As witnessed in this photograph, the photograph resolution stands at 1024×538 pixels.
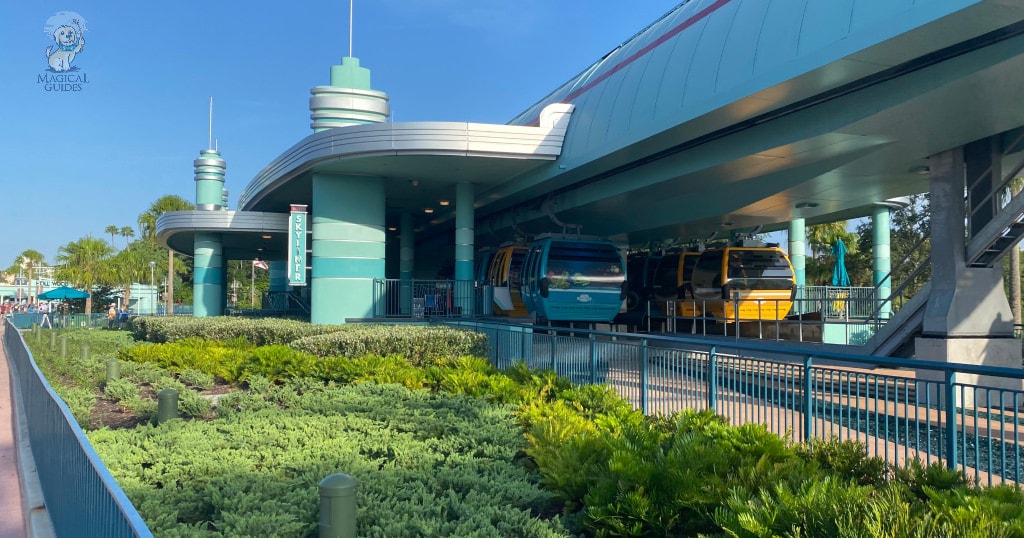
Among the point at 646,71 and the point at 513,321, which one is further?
the point at 513,321

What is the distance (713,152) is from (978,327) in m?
6.31

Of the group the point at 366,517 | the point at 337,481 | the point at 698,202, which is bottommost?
the point at 366,517

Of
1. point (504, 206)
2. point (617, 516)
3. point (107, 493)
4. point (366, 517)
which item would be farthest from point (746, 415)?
point (504, 206)

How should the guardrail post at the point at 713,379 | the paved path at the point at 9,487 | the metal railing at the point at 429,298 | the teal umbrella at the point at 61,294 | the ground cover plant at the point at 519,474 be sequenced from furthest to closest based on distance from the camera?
the teal umbrella at the point at 61,294 → the metal railing at the point at 429,298 → the guardrail post at the point at 713,379 → the paved path at the point at 9,487 → the ground cover plant at the point at 519,474

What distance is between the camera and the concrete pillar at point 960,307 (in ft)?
40.3

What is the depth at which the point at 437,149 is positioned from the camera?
17969mm

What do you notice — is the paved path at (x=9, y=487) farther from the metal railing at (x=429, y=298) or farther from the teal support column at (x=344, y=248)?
the metal railing at (x=429, y=298)

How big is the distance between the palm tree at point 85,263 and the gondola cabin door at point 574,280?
152 ft

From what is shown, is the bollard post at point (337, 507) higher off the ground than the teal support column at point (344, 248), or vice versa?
the teal support column at point (344, 248)

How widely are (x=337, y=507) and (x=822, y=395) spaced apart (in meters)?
5.18

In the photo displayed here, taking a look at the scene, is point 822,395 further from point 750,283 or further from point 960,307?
point 750,283

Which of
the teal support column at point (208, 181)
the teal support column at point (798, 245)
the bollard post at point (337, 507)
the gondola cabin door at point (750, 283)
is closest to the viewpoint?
the bollard post at point (337, 507)

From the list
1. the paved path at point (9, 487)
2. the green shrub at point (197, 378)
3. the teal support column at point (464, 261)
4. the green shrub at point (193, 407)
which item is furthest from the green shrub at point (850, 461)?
the teal support column at point (464, 261)

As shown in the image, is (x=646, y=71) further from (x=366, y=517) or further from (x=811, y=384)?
(x=366, y=517)
